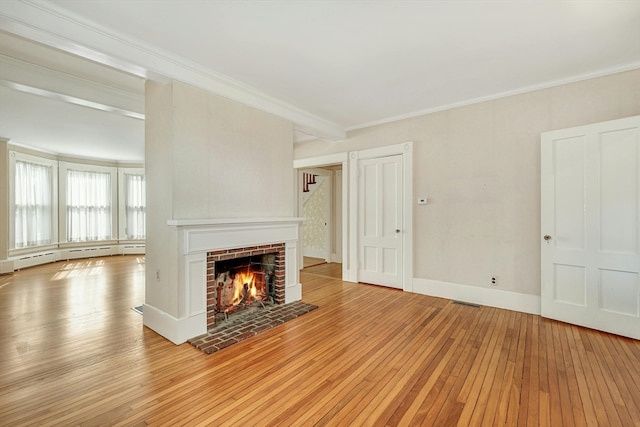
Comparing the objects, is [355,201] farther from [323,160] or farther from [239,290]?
[239,290]

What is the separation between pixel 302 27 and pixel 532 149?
322cm

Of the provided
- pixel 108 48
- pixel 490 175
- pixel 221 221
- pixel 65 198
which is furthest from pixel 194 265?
pixel 65 198

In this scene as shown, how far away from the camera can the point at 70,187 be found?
25.5 feet

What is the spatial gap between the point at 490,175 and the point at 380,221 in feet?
5.89

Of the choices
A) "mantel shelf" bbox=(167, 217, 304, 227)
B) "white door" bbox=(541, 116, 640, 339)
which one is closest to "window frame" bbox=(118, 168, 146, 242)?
"mantel shelf" bbox=(167, 217, 304, 227)

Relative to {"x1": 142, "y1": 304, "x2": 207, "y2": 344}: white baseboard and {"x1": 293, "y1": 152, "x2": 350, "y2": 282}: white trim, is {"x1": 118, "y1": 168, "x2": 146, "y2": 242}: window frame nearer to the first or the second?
{"x1": 293, "y1": 152, "x2": 350, "y2": 282}: white trim

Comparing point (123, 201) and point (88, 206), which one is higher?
point (123, 201)

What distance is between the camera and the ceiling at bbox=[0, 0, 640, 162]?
7.18 feet

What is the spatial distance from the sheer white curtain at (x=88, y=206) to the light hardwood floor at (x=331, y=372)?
16.5 feet

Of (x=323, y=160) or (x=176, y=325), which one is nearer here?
(x=176, y=325)

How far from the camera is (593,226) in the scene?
10.2 feet

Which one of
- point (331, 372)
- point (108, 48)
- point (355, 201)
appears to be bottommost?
point (331, 372)

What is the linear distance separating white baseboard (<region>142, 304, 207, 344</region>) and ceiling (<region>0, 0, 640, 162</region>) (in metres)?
2.47

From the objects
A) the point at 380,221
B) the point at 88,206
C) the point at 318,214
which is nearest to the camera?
the point at 380,221
